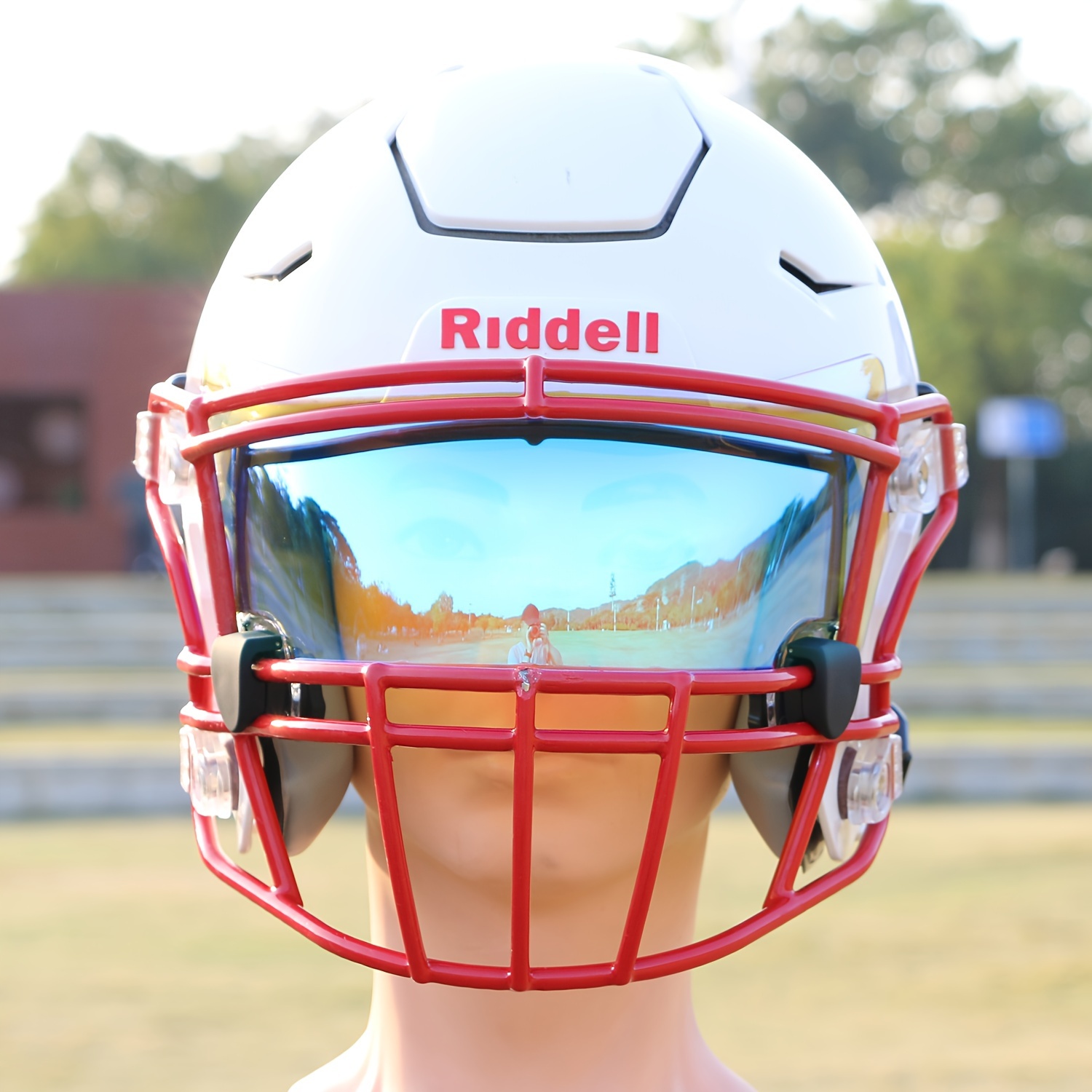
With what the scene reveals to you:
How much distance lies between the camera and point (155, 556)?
1313 cm

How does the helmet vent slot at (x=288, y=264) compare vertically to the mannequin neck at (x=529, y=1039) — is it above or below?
above

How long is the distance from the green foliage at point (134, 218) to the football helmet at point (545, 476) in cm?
3045

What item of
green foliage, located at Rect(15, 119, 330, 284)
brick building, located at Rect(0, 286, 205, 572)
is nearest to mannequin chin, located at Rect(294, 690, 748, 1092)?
brick building, located at Rect(0, 286, 205, 572)

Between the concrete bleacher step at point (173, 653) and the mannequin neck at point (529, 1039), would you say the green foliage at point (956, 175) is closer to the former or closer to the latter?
the concrete bleacher step at point (173, 653)

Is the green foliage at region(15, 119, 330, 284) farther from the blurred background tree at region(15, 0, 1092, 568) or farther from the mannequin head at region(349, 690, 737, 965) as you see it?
the mannequin head at region(349, 690, 737, 965)

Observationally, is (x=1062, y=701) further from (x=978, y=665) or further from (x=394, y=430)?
(x=394, y=430)

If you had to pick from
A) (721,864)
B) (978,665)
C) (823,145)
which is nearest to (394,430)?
(721,864)

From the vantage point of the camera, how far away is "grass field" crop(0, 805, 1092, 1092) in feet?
6.69

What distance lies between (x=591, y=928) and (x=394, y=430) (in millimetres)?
475

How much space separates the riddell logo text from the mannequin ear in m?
0.32

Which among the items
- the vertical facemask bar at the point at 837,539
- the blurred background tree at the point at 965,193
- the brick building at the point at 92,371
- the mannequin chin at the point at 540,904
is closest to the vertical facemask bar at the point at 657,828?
the mannequin chin at the point at 540,904

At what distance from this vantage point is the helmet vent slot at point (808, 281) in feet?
3.96

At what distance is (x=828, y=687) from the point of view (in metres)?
1.10

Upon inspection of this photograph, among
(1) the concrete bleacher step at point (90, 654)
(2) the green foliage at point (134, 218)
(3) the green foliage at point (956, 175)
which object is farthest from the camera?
(2) the green foliage at point (134, 218)
